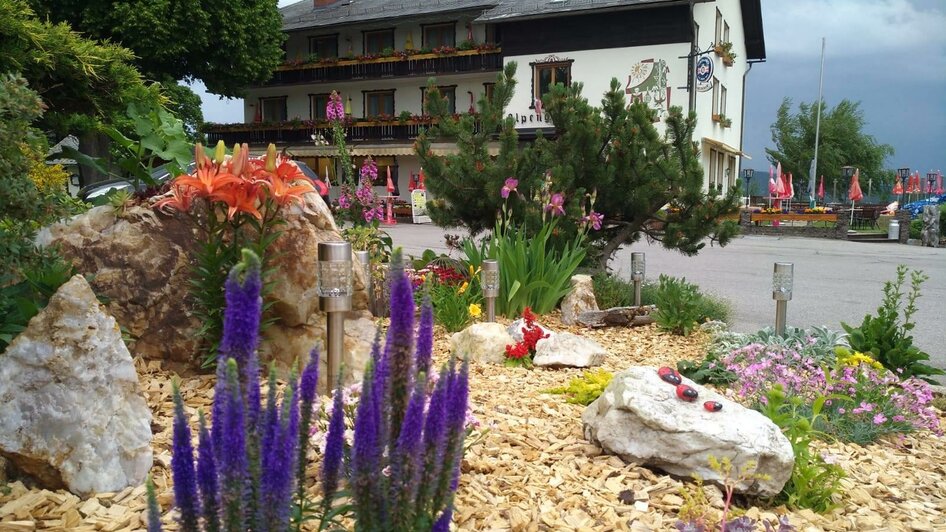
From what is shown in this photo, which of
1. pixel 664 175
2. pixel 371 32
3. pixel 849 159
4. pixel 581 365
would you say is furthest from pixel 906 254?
pixel 849 159

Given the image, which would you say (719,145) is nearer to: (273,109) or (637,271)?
(273,109)

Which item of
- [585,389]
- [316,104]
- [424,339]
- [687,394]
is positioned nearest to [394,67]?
[316,104]

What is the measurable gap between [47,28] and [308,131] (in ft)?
91.0

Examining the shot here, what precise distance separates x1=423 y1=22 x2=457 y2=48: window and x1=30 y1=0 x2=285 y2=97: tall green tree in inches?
271

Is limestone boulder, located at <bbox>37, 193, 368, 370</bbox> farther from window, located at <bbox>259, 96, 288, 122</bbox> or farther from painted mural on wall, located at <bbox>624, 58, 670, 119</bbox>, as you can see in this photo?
window, located at <bbox>259, 96, 288, 122</bbox>

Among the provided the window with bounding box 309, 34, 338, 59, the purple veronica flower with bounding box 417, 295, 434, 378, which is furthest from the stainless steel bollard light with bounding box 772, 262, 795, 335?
the window with bounding box 309, 34, 338, 59

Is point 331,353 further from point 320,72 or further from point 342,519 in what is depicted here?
point 320,72

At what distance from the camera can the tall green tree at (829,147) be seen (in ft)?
147

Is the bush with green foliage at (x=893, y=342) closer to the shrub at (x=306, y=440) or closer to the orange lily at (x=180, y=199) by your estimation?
the shrub at (x=306, y=440)

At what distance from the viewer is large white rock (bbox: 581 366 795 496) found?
9.10 ft

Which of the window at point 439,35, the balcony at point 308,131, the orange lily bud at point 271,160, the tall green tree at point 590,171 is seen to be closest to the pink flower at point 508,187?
the tall green tree at point 590,171

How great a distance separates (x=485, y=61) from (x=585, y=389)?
2515 cm

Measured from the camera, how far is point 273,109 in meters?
33.0

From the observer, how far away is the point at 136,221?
3758 mm
